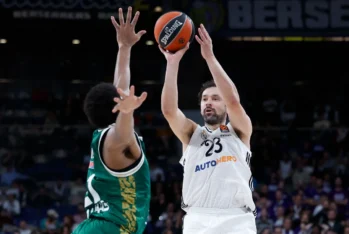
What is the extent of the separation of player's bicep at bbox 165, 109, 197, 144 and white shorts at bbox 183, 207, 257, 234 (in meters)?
0.72

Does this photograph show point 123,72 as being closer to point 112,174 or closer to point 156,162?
point 112,174

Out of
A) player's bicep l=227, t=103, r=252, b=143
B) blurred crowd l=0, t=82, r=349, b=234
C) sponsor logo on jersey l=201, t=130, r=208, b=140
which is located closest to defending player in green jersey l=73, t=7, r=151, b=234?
player's bicep l=227, t=103, r=252, b=143

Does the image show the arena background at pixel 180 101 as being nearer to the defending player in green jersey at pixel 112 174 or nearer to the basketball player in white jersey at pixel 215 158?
the basketball player in white jersey at pixel 215 158

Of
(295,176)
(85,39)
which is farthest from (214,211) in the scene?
(85,39)

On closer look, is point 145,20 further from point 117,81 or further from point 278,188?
point 117,81

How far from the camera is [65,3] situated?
667 inches

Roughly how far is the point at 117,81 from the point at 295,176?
12.9 meters

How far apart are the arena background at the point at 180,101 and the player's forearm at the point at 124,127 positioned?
1011cm

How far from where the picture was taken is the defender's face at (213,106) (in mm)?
6477

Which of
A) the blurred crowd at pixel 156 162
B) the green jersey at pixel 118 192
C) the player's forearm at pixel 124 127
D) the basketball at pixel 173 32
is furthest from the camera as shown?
the blurred crowd at pixel 156 162

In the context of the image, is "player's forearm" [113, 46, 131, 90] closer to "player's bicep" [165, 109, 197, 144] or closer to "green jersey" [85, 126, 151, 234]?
"green jersey" [85, 126, 151, 234]

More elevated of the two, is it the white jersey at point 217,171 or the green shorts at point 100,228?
the white jersey at point 217,171

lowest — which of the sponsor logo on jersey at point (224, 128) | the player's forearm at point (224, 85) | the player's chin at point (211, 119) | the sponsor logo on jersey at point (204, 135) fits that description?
the sponsor logo on jersey at point (204, 135)

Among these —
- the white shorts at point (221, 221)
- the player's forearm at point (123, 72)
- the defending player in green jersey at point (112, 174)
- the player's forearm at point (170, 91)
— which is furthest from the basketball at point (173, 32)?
the defending player in green jersey at point (112, 174)
